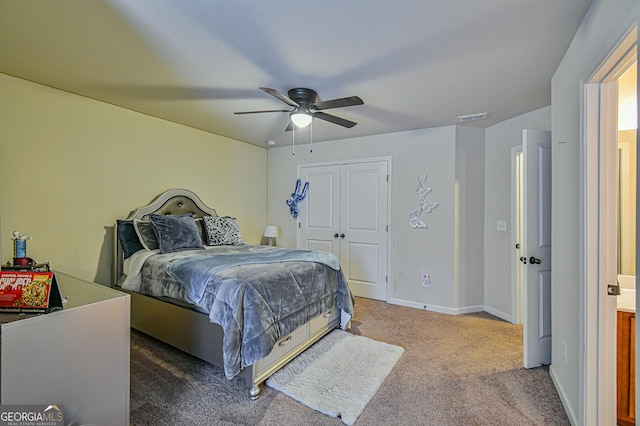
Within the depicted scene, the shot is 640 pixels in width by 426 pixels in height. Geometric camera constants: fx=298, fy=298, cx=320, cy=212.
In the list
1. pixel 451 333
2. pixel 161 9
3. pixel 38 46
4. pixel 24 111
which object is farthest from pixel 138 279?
pixel 451 333

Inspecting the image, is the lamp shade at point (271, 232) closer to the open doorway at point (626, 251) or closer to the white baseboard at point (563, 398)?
the white baseboard at point (563, 398)

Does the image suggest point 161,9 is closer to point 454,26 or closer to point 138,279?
point 454,26

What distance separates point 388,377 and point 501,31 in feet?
8.28

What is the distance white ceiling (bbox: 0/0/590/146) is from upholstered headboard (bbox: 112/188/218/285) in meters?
1.09

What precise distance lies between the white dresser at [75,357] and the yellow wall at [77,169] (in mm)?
1896

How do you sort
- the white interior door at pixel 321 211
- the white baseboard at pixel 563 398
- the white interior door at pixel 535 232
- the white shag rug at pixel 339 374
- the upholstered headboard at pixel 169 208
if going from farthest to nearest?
the white interior door at pixel 321 211
the upholstered headboard at pixel 169 208
the white interior door at pixel 535 232
the white shag rug at pixel 339 374
the white baseboard at pixel 563 398

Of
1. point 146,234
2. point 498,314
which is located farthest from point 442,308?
point 146,234

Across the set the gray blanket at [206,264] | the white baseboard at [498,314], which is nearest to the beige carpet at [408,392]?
the white baseboard at [498,314]

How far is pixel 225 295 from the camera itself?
210 cm

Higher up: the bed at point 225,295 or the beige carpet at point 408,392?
the bed at point 225,295

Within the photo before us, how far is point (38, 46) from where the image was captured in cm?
206

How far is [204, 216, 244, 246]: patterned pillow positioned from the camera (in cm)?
379

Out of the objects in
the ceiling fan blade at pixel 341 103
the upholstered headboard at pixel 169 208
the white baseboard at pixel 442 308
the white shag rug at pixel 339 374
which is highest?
the ceiling fan blade at pixel 341 103

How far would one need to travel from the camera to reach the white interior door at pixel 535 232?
8.14ft
